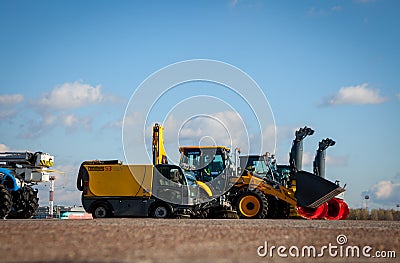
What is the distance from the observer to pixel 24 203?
21.0m

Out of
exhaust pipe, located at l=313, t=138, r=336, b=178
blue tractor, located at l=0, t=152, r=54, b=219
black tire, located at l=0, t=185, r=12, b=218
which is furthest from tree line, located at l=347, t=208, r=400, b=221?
black tire, located at l=0, t=185, r=12, b=218

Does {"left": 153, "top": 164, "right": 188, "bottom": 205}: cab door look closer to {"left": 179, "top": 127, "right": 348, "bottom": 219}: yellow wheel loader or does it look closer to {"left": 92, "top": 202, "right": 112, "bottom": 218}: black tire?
{"left": 179, "top": 127, "right": 348, "bottom": 219}: yellow wheel loader

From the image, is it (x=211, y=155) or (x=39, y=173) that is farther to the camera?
(x=211, y=155)

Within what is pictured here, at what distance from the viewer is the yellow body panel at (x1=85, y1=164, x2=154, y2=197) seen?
23.1m

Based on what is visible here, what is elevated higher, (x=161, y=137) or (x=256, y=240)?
(x=161, y=137)

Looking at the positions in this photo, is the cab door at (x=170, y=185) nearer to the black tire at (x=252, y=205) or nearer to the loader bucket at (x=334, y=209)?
the black tire at (x=252, y=205)

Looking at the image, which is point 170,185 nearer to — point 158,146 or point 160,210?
point 160,210

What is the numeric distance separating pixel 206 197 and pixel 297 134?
19.5 feet

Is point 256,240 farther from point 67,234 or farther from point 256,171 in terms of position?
point 256,171

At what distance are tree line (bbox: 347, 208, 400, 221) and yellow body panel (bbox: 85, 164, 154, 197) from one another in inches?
579

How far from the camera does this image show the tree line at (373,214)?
33.9 m

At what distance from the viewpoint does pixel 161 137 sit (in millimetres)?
26297

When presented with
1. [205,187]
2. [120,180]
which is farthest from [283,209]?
[120,180]

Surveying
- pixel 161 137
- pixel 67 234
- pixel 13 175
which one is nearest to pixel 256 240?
pixel 67 234
